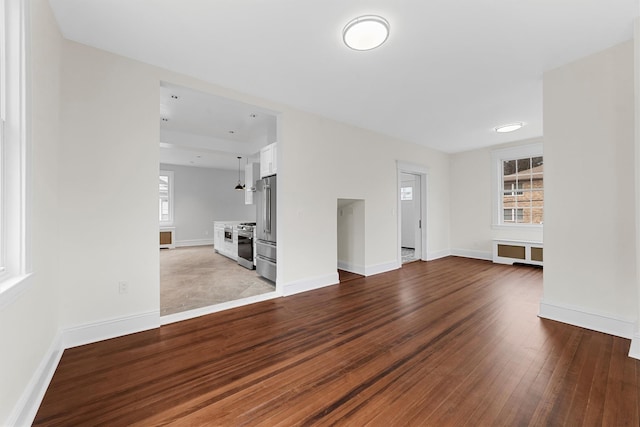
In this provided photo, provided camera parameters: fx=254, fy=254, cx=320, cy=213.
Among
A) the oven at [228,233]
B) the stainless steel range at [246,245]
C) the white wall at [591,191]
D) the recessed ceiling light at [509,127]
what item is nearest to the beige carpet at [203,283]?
the stainless steel range at [246,245]

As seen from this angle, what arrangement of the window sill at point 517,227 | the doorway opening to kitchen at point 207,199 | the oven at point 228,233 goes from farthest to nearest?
the oven at point 228,233, the window sill at point 517,227, the doorway opening to kitchen at point 207,199

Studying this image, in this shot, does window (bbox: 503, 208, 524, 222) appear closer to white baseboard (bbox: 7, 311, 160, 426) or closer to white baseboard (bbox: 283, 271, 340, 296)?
white baseboard (bbox: 283, 271, 340, 296)

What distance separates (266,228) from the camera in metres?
4.24

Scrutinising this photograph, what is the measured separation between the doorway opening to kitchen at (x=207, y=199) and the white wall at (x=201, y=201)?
30 mm

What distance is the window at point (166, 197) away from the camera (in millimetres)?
8531

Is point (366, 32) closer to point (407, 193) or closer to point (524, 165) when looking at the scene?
point (524, 165)

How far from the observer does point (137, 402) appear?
1.60 metres

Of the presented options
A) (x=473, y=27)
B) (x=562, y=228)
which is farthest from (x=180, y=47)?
(x=562, y=228)

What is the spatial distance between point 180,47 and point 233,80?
0.65m

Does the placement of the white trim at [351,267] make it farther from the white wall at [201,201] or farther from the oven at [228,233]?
the white wall at [201,201]

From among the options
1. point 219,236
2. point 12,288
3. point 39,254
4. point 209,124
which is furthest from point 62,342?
point 219,236

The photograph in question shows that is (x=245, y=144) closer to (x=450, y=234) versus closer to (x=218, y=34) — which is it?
(x=218, y=34)

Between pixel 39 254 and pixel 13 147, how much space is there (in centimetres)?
73

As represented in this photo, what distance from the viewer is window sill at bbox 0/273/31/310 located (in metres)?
1.18
